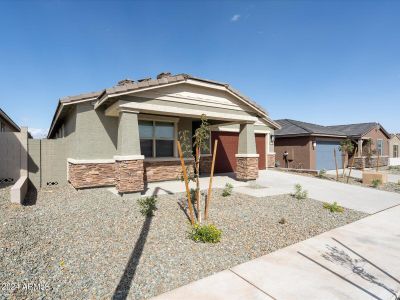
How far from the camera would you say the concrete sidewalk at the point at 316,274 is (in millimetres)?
3582

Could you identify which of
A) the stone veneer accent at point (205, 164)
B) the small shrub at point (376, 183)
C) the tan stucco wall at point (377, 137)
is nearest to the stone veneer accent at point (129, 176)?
the stone veneer accent at point (205, 164)

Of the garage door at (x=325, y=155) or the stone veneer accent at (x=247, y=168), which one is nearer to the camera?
the stone veneer accent at (x=247, y=168)

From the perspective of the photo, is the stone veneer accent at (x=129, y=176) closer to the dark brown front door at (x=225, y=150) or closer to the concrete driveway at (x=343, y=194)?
the concrete driveway at (x=343, y=194)

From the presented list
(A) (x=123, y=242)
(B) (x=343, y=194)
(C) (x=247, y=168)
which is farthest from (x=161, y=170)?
(B) (x=343, y=194)

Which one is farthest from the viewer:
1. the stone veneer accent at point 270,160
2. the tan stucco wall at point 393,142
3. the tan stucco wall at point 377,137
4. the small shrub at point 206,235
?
the tan stucco wall at point 393,142

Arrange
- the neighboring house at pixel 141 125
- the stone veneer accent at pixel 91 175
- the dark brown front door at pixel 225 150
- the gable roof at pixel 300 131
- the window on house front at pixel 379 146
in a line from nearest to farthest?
the neighboring house at pixel 141 125
the stone veneer accent at pixel 91 175
the dark brown front door at pixel 225 150
the gable roof at pixel 300 131
the window on house front at pixel 379 146

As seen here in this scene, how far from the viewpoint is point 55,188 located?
407 inches

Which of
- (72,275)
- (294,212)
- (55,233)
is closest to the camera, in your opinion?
(72,275)

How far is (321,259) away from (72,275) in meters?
4.43

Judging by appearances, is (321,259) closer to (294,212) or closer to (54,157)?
(294,212)

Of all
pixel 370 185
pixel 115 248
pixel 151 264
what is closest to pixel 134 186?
pixel 115 248

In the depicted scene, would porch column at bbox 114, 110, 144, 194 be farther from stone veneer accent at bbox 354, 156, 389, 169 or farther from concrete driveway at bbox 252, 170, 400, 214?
stone veneer accent at bbox 354, 156, 389, 169

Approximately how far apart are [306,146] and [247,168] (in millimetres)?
10722

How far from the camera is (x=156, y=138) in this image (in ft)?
38.2
